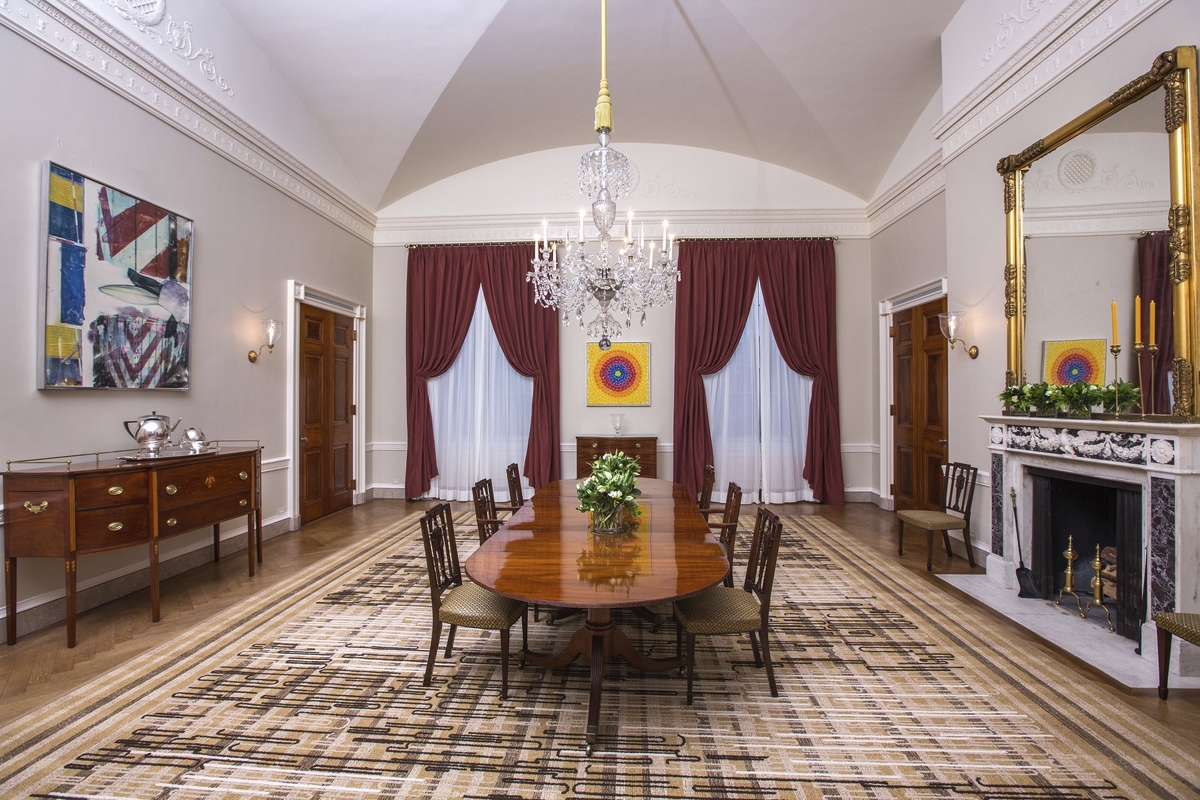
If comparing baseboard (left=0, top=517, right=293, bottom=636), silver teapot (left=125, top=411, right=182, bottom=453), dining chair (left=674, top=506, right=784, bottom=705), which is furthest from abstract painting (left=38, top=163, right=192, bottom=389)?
dining chair (left=674, top=506, right=784, bottom=705)

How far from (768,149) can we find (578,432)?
408 cm

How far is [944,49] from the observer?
14.8 ft

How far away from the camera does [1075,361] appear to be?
10.7 ft

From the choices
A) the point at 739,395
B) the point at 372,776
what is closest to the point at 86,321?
the point at 372,776

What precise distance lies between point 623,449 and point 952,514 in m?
3.32

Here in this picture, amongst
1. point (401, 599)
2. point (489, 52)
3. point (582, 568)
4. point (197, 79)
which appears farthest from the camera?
point (489, 52)

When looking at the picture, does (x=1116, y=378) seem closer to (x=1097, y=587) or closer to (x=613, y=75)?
(x=1097, y=587)

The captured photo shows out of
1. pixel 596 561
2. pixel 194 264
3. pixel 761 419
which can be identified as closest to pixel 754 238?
pixel 761 419

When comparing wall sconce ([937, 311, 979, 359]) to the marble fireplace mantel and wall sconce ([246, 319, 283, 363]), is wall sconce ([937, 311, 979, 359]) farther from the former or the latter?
wall sconce ([246, 319, 283, 363])

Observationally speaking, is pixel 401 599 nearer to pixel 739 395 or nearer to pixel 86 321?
pixel 86 321

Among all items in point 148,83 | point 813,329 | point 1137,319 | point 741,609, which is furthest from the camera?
point 813,329

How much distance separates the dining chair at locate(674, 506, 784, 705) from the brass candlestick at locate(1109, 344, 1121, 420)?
2.01m

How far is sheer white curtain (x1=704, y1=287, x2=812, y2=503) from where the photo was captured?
22.5ft

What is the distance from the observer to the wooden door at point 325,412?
575 cm
